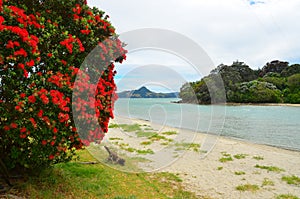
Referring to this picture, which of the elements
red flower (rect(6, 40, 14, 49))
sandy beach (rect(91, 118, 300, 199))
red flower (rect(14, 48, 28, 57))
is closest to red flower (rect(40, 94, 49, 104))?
red flower (rect(14, 48, 28, 57))

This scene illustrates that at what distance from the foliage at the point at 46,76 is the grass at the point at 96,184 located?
0.81 metres

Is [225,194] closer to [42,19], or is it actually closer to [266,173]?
[266,173]

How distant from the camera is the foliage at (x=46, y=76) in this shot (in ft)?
14.1

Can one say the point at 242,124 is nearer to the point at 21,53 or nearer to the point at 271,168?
the point at 271,168

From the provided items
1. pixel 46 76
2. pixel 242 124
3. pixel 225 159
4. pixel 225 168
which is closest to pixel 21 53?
pixel 46 76

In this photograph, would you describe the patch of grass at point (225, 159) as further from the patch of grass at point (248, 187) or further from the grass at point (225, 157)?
the patch of grass at point (248, 187)

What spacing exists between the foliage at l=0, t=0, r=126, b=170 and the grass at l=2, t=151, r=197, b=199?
81cm

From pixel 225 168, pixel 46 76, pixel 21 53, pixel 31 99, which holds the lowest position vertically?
pixel 225 168

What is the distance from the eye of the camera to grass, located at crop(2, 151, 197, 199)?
5977mm

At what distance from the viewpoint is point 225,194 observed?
7910 millimetres

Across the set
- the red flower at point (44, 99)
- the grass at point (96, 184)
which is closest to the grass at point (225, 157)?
the grass at point (96, 184)

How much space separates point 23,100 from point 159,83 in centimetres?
763

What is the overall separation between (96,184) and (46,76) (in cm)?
354

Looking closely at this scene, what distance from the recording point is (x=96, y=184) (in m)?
6.91
